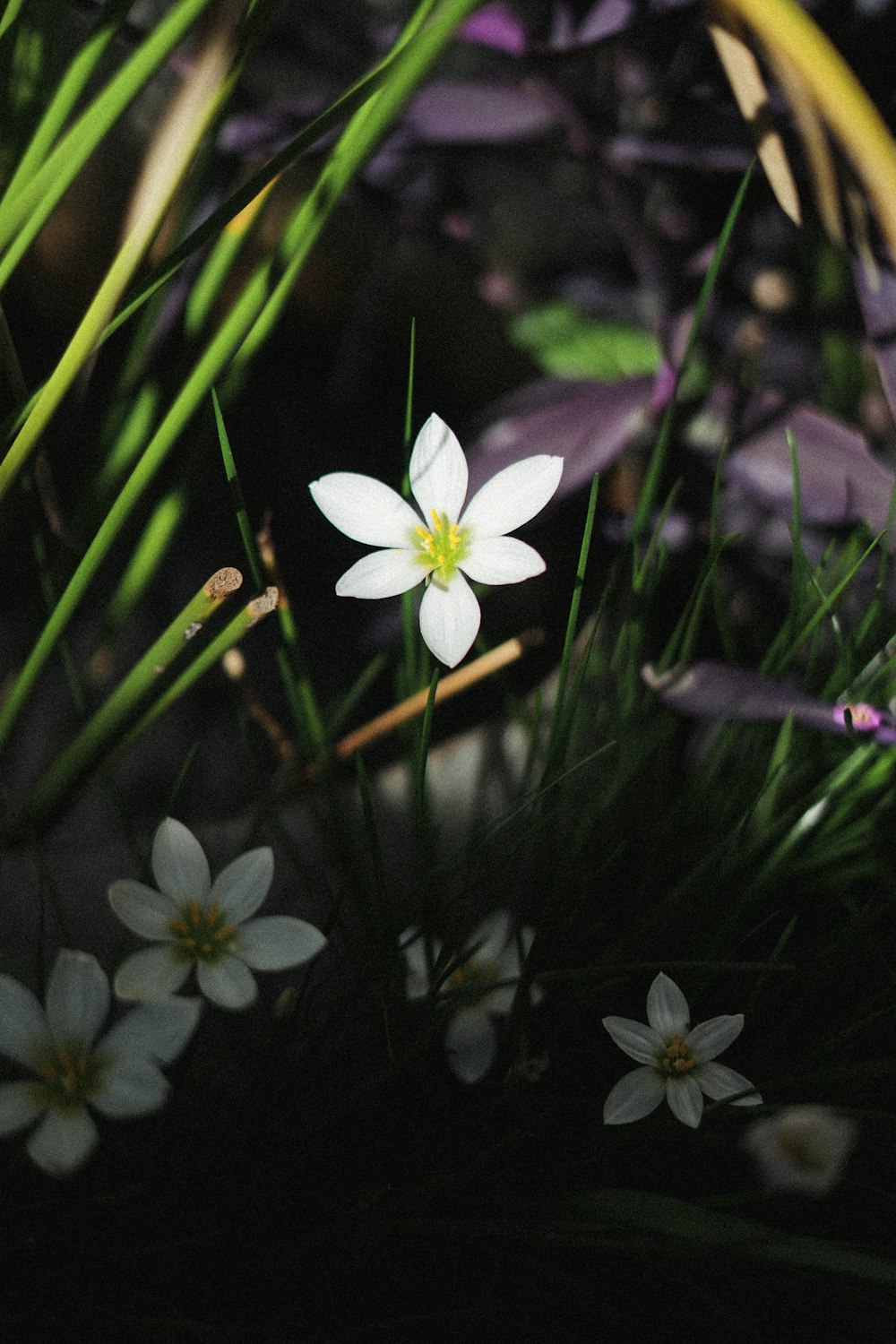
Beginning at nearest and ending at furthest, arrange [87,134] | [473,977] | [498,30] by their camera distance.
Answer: [87,134]
[473,977]
[498,30]

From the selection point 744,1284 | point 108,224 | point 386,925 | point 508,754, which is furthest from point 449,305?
point 744,1284

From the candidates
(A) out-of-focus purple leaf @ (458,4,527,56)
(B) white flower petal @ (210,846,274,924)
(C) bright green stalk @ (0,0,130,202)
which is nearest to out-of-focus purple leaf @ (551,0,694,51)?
(A) out-of-focus purple leaf @ (458,4,527,56)

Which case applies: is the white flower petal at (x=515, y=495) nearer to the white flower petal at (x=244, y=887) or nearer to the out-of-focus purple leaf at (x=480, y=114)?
the white flower petal at (x=244, y=887)

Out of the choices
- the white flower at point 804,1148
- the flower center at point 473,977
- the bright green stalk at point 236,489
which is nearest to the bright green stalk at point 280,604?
A: the bright green stalk at point 236,489

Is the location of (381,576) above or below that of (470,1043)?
above

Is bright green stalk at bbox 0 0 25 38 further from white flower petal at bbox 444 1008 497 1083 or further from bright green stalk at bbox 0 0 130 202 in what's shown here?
white flower petal at bbox 444 1008 497 1083

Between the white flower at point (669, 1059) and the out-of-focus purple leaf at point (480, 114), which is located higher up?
the out-of-focus purple leaf at point (480, 114)

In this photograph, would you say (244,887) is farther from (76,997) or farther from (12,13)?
(12,13)

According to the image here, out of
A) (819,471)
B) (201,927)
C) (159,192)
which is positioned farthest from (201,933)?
(819,471)
